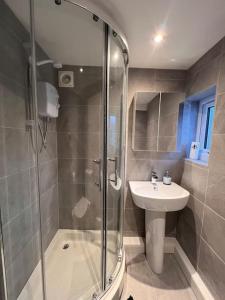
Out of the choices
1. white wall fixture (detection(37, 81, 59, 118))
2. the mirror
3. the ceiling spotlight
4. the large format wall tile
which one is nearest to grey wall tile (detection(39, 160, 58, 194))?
white wall fixture (detection(37, 81, 59, 118))

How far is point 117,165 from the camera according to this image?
1.53 m

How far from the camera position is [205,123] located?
168 centimetres

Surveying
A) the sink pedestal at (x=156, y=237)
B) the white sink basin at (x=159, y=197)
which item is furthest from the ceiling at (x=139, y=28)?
the sink pedestal at (x=156, y=237)

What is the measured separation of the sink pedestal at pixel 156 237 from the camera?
1504 mm

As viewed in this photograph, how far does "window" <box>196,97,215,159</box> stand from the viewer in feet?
5.26

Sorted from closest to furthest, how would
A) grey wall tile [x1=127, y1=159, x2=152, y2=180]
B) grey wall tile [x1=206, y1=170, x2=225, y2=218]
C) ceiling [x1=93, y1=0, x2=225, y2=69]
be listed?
ceiling [x1=93, y1=0, x2=225, y2=69] → grey wall tile [x1=206, y1=170, x2=225, y2=218] → grey wall tile [x1=127, y1=159, x2=152, y2=180]

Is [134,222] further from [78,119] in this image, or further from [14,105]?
[14,105]

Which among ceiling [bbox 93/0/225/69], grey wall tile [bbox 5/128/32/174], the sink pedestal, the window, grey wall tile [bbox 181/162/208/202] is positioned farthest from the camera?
the window

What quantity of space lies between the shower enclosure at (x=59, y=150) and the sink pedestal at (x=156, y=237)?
312mm

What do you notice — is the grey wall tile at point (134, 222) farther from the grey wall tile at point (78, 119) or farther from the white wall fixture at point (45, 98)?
the white wall fixture at point (45, 98)

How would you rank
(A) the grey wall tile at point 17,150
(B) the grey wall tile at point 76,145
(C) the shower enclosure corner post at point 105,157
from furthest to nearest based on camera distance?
(B) the grey wall tile at point 76,145 → (C) the shower enclosure corner post at point 105,157 → (A) the grey wall tile at point 17,150

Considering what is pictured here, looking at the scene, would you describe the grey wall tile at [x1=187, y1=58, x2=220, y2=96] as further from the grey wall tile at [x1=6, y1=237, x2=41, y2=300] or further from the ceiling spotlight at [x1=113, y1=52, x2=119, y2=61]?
the grey wall tile at [x1=6, y1=237, x2=41, y2=300]

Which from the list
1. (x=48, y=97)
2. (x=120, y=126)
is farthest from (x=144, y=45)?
(x=48, y=97)

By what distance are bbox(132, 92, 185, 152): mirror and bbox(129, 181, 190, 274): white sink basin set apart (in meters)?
0.43
